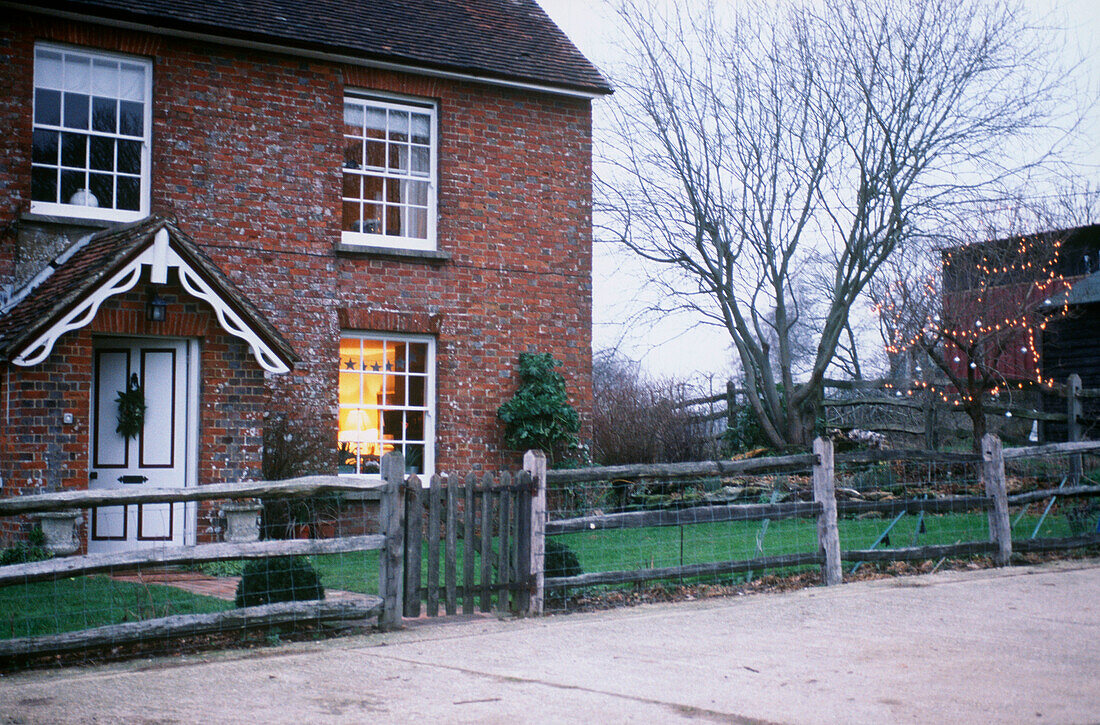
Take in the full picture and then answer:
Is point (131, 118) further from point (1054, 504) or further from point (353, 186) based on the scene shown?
point (1054, 504)

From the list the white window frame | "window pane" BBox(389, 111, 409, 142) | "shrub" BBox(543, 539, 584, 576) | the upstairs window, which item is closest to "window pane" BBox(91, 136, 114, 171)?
the upstairs window

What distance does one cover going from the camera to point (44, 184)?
12.2 m

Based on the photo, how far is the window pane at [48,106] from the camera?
12.1 m

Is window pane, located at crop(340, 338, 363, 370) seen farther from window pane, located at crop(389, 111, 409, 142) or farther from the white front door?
window pane, located at crop(389, 111, 409, 142)

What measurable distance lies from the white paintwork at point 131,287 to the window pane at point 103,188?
6.03 feet

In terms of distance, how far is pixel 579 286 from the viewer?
15.1 meters

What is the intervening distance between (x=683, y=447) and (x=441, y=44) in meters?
8.11

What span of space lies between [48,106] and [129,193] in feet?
4.24

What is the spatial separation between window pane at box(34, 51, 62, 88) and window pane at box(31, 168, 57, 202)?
1001 millimetres

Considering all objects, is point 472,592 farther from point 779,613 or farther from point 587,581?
point 779,613

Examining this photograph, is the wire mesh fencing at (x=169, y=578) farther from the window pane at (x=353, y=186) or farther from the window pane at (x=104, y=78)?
the window pane at (x=104, y=78)

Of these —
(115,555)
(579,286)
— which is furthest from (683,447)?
(115,555)

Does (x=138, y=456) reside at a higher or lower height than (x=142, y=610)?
higher

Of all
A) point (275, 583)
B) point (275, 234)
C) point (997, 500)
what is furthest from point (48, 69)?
point (997, 500)
